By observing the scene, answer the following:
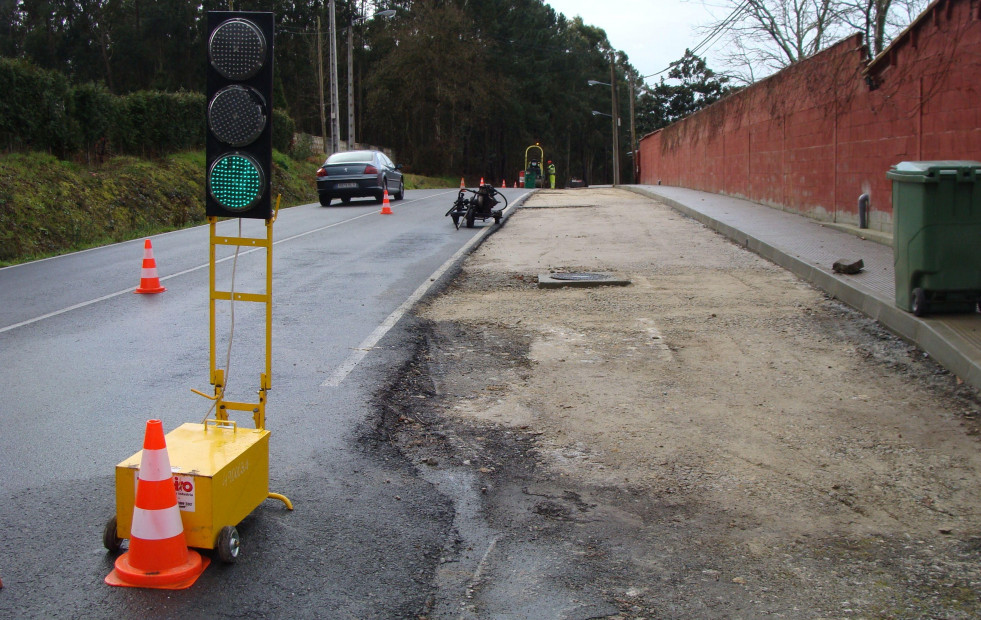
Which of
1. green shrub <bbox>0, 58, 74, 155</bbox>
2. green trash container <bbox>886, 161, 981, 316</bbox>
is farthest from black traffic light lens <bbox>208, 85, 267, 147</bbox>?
green shrub <bbox>0, 58, 74, 155</bbox>

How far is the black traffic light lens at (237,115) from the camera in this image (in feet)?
14.0

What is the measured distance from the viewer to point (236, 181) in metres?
4.31

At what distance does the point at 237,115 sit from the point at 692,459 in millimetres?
2990

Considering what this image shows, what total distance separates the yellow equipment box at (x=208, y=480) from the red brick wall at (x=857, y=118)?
10048 millimetres

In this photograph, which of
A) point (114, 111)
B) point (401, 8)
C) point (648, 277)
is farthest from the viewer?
point (401, 8)

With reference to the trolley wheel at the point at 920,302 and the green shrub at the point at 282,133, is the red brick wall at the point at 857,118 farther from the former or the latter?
the green shrub at the point at 282,133

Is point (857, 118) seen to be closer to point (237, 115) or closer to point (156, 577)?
point (237, 115)

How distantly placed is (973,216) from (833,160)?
9337mm

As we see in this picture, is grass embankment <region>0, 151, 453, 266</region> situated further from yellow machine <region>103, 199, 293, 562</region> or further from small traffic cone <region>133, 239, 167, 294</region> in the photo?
yellow machine <region>103, 199, 293, 562</region>

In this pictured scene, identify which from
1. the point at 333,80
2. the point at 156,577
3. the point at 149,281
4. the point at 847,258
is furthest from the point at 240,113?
the point at 333,80

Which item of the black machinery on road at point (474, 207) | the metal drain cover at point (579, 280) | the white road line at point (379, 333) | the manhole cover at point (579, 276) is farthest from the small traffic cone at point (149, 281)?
the black machinery on road at point (474, 207)

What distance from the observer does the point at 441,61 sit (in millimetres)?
64812

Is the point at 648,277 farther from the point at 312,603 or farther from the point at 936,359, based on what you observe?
the point at 312,603

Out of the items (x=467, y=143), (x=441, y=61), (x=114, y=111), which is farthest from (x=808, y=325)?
(x=467, y=143)
